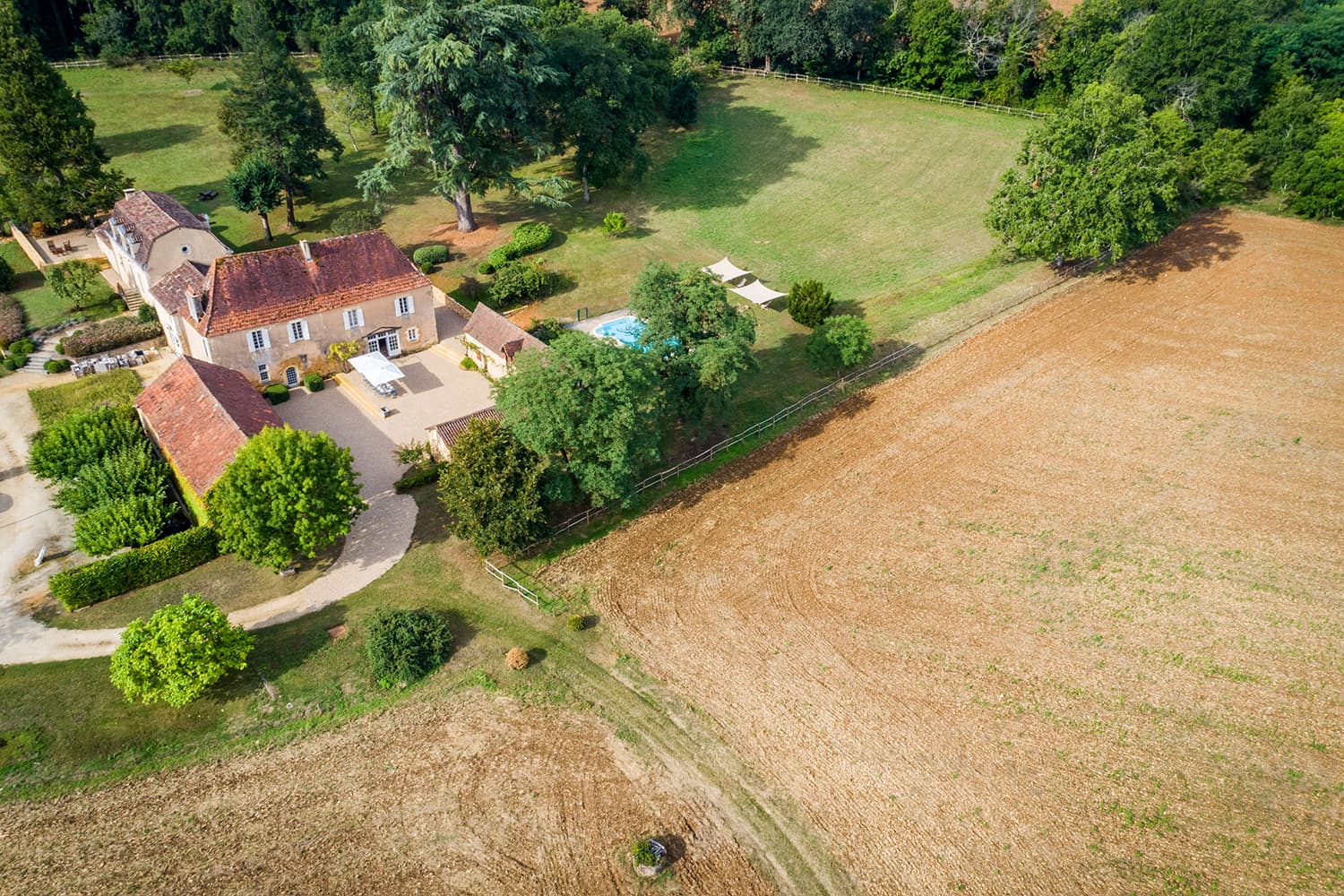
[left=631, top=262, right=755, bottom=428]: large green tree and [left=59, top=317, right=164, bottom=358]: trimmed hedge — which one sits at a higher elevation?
[left=631, top=262, right=755, bottom=428]: large green tree

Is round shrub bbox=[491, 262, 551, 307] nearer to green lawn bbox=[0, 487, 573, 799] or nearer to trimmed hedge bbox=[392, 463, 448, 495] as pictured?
trimmed hedge bbox=[392, 463, 448, 495]

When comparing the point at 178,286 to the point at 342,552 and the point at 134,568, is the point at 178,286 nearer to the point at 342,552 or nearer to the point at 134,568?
the point at 134,568

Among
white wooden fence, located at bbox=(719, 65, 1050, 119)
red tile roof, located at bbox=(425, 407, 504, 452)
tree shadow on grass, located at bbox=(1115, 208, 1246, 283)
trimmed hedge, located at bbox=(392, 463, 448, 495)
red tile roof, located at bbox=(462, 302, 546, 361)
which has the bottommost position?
trimmed hedge, located at bbox=(392, 463, 448, 495)

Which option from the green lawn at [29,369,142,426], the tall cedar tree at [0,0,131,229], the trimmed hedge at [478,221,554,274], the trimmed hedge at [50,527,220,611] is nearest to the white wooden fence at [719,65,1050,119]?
the trimmed hedge at [478,221,554,274]

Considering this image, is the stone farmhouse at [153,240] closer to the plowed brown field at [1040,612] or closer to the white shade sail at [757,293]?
the white shade sail at [757,293]

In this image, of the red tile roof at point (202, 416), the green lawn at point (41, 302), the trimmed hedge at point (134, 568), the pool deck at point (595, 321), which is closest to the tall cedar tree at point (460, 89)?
the pool deck at point (595, 321)

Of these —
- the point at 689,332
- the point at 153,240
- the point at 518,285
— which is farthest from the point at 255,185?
the point at 689,332
